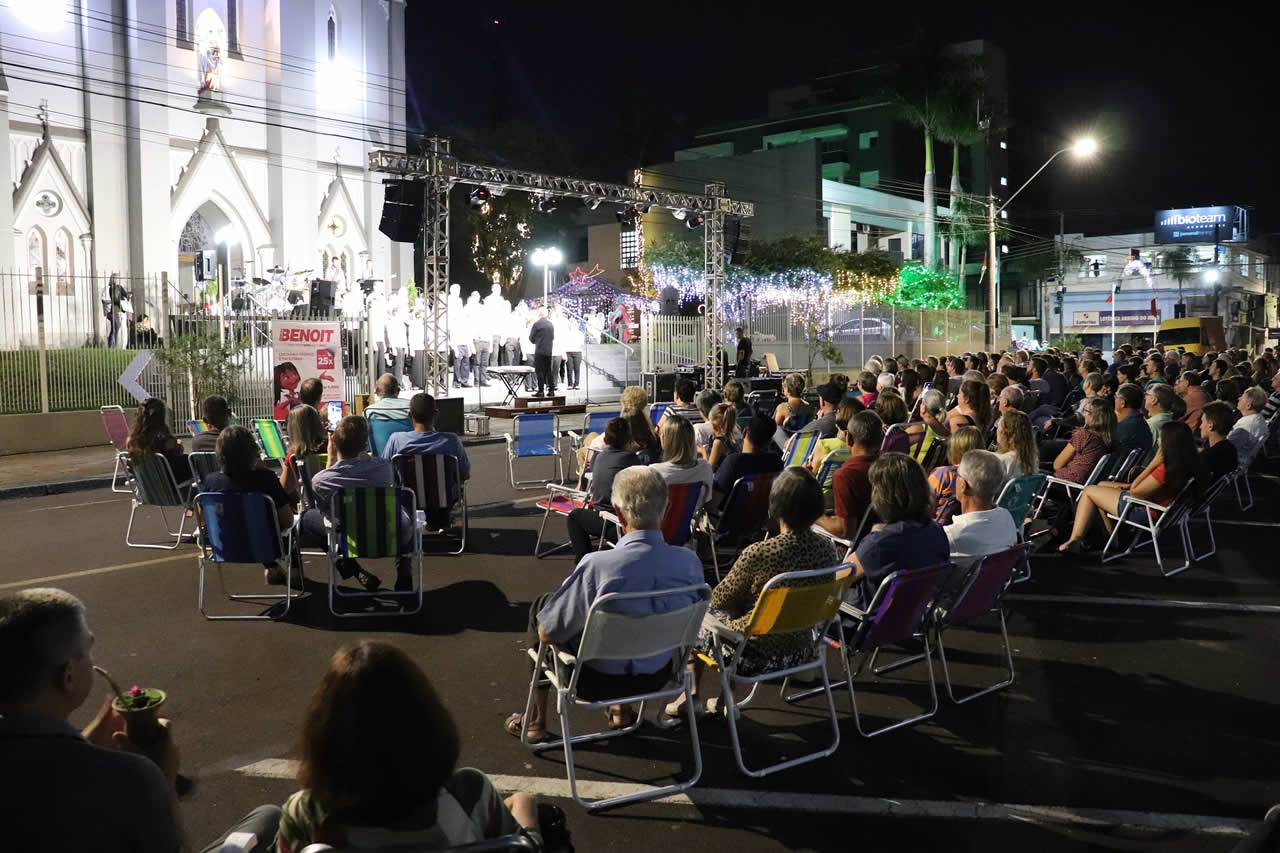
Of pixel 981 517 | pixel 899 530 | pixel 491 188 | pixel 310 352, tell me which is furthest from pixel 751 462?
pixel 491 188

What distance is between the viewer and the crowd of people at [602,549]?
1.96 metres

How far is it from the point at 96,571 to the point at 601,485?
395 cm

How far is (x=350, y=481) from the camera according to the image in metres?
6.78

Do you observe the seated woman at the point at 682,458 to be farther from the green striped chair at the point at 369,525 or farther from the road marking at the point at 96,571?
the road marking at the point at 96,571

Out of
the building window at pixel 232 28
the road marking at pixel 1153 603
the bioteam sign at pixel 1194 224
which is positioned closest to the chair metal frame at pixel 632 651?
the road marking at pixel 1153 603

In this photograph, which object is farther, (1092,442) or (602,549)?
(1092,442)

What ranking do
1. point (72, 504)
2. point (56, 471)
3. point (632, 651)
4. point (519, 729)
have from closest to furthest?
point (632, 651)
point (519, 729)
point (72, 504)
point (56, 471)

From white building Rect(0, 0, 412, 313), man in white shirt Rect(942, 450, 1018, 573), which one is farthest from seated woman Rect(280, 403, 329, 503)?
white building Rect(0, 0, 412, 313)

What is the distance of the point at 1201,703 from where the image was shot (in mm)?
4953

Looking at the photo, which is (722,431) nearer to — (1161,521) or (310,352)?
(1161,521)

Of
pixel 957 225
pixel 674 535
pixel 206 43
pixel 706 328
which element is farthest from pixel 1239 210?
pixel 674 535

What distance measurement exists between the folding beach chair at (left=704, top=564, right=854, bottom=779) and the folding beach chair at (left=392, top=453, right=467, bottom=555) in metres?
3.94

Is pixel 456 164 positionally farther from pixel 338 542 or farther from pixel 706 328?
pixel 338 542

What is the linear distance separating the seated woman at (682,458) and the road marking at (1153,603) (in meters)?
2.22
